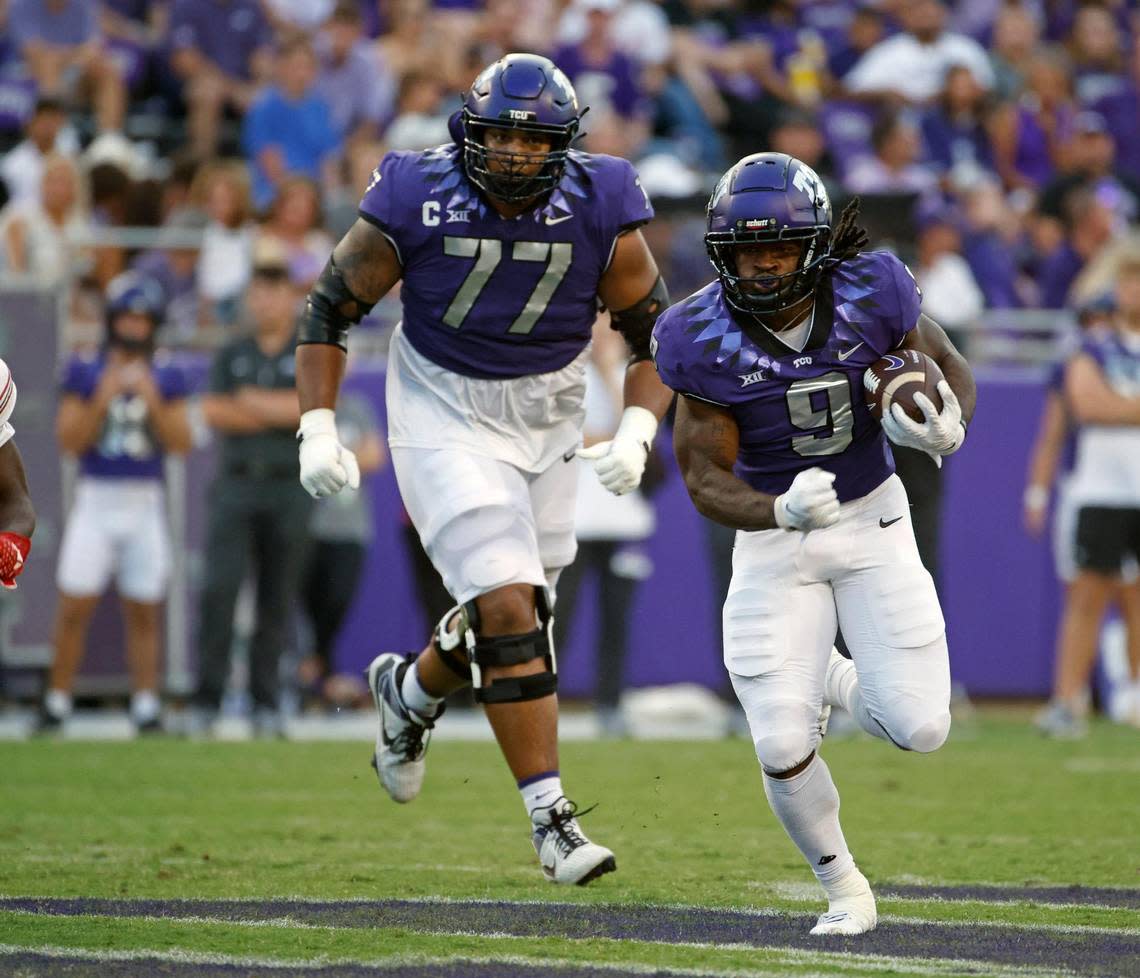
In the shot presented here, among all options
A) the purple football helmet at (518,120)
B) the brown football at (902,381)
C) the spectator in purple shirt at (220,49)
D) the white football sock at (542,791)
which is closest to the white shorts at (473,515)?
the white football sock at (542,791)

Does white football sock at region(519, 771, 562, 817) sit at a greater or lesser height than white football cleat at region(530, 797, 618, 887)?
greater

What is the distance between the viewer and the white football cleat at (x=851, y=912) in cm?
419

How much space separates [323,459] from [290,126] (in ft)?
21.7

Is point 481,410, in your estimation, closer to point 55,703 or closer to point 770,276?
point 770,276

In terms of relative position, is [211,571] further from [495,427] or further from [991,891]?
[991,891]

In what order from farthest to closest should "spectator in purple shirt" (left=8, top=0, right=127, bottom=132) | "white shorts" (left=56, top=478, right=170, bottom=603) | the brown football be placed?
"spectator in purple shirt" (left=8, top=0, right=127, bottom=132), "white shorts" (left=56, top=478, right=170, bottom=603), the brown football

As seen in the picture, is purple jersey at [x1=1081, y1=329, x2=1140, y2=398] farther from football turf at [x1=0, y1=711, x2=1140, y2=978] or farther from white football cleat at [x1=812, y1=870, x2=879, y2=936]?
white football cleat at [x1=812, y1=870, x2=879, y2=936]

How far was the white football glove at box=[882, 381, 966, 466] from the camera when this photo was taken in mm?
4195

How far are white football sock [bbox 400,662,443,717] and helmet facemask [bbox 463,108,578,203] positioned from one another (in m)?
1.32

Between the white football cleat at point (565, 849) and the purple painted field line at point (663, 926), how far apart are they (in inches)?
6.9

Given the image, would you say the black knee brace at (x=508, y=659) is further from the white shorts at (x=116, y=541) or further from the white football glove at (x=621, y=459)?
the white shorts at (x=116, y=541)

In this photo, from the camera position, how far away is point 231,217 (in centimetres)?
1022

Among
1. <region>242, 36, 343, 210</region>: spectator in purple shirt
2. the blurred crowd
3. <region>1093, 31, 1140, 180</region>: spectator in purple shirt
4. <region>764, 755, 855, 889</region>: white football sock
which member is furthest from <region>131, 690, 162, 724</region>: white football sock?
<region>1093, 31, 1140, 180</region>: spectator in purple shirt

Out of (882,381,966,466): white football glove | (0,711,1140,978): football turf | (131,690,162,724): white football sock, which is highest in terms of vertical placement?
(882,381,966,466): white football glove
